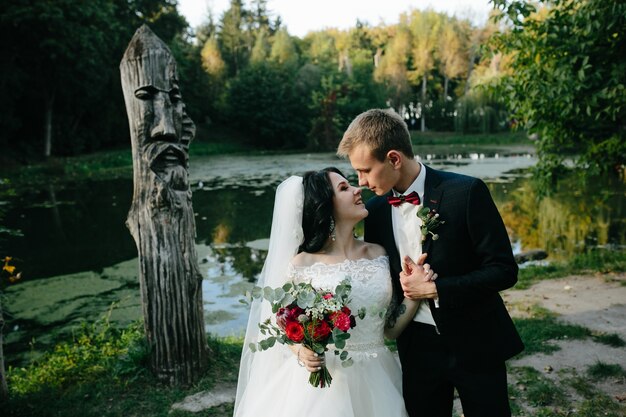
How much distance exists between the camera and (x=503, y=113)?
4278 cm

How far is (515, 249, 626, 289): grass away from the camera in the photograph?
26.0 ft

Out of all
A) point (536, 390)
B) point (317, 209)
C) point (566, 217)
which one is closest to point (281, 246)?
point (317, 209)

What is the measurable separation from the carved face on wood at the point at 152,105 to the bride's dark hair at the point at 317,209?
5.71ft

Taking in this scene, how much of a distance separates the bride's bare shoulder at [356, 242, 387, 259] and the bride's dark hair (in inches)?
9.9

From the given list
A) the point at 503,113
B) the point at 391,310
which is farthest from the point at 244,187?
the point at 503,113

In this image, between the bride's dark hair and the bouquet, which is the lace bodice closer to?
the bride's dark hair

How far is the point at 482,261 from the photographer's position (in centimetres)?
257

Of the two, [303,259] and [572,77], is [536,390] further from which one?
[572,77]

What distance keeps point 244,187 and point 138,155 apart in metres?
15.4

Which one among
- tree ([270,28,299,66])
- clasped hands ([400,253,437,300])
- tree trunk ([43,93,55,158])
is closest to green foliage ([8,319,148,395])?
clasped hands ([400,253,437,300])

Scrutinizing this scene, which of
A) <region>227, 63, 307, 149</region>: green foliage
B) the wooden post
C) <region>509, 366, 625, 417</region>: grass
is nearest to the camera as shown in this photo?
<region>509, 366, 625, 417</region>: grass

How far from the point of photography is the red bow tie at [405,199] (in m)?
2.72

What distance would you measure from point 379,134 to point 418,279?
761 mm

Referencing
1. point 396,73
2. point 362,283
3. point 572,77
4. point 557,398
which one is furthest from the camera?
point 396,73
